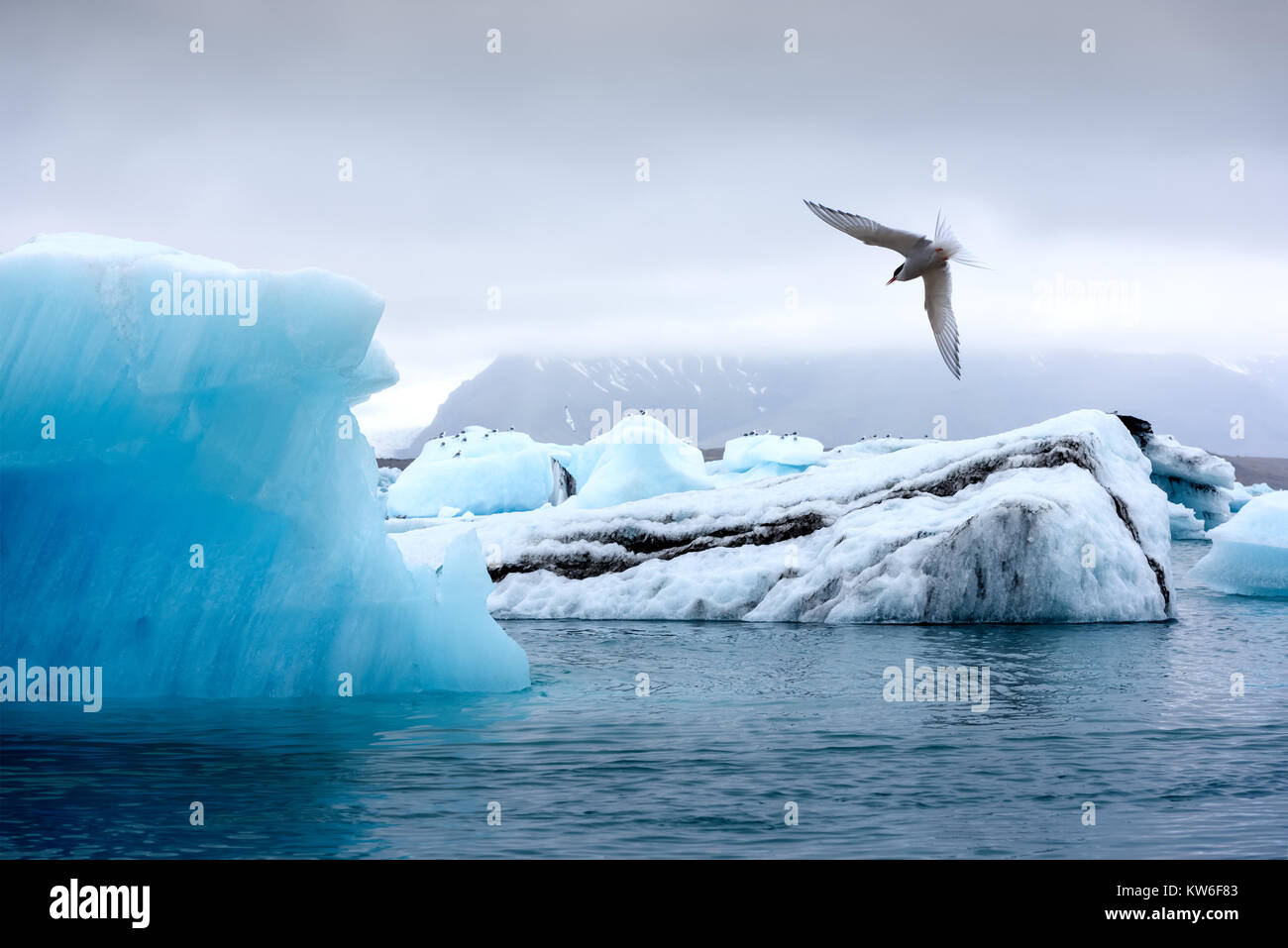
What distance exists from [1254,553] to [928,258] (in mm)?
14483

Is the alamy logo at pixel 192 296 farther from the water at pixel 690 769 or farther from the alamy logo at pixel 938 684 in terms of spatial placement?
the alamy logo at pixel 938 684

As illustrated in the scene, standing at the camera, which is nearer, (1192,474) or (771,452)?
(1192,474)

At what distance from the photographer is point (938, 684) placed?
1249 centimetres

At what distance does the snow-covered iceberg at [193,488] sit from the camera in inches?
427

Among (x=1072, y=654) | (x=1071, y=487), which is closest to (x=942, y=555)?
(x=1071, y=487)

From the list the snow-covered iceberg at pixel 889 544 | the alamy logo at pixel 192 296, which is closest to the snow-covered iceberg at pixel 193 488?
the alamy logo at pixel 192 296

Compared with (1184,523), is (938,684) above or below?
below

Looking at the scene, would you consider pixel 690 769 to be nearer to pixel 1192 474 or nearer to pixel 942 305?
pixel 942 305

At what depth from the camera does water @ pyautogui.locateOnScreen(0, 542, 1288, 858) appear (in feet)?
22.7

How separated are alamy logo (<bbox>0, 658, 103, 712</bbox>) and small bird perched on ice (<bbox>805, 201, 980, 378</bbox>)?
770 centimetres

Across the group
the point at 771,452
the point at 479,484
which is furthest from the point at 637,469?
the point at 771,452

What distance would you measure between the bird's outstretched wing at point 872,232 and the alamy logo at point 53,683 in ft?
25.1

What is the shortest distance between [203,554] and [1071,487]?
12.2 m
